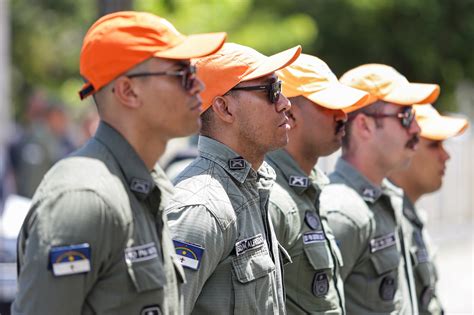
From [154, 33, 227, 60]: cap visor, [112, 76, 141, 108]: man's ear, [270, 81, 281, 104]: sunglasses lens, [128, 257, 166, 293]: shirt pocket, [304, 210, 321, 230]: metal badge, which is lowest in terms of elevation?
[304, 210, 321, 230]: metal badge

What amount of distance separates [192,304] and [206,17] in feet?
35.5

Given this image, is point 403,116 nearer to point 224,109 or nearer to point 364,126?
point 364,126

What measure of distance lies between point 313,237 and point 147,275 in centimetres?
188

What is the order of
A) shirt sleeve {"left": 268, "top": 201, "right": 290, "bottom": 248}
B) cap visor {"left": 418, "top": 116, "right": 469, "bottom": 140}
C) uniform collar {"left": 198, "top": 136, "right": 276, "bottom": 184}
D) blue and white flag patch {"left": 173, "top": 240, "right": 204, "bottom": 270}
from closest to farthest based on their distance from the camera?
blue and white flag patch {"left": 173, "top": 240, "right": 204, "bottom": 270} < uniform collar {"left": 198, "top": 136, "right": 276, "bottom": 184} < shirt sleeve {"left": 268, "top": 201, "right": 290, "bottom": 248} < cap visor {"left": 418, "top": 116, "right": 469, "bottom": 140}

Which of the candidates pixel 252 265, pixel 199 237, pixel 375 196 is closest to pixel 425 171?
pixel 375 196

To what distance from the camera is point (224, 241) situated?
13.5 feet

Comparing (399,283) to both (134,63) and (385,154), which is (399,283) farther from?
(134,63)

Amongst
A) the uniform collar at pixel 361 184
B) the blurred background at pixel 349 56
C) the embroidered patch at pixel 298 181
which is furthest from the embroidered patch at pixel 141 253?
the blurred background at pixel 349 56

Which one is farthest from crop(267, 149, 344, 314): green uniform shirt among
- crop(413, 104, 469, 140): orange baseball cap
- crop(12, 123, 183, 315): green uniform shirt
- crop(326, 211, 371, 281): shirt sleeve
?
crop(413, 104, 469, 140): orange baseball cap

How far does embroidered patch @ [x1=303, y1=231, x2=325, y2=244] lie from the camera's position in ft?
16.2

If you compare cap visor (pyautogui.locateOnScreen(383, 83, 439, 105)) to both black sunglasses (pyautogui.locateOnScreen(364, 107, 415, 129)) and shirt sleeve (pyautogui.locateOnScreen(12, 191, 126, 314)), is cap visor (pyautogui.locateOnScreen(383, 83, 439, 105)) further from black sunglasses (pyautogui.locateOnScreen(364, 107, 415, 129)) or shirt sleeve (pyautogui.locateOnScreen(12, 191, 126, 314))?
shirt sleeve (pyautogui.locateOnScreen(12, 191, 126, 314))

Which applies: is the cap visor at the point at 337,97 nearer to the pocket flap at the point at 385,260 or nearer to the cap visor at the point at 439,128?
the pocket flap at the point at 385,260

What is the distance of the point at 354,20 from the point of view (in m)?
18.2

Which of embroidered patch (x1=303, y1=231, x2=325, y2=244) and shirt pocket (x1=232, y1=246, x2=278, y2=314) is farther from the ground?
shirt pocket (x1=232, y1=246, x2=278, y2=314)
